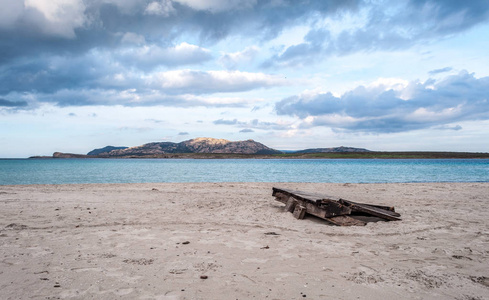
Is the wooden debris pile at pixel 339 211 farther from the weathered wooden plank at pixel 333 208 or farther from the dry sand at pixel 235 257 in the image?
the dry sand at pixel 235 257

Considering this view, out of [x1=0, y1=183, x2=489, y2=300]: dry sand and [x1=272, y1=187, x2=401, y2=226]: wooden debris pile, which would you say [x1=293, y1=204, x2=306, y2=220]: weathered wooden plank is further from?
[x1=0, y1=183, x2=489, y2=300]: dry sand

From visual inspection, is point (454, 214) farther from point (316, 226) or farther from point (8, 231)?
point (8, 231)

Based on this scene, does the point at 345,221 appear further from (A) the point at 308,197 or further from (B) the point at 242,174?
(B) the point at 242,174

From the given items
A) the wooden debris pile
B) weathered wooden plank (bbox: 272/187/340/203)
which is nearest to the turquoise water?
weathered wooden plank (bbox: 272/187/340/203)

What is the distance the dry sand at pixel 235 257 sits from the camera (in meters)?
4.59

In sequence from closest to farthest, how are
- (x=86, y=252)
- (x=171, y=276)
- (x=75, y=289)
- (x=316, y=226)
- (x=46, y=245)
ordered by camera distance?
1. (x=75, y=289)
2. (x=171, y=276)
3. (x=86, y=252)
4. (x=46, y=245)
5. (x=316, y=226)

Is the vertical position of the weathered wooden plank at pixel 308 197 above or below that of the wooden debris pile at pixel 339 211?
above

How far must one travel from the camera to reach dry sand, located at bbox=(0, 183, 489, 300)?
15.1ft

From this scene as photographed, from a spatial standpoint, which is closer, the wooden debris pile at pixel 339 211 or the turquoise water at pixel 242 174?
the wooden debris pile at pixel 339 211

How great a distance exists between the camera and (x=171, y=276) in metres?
5.07

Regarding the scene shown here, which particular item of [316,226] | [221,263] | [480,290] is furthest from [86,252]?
[480,290]

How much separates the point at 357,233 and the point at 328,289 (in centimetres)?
416

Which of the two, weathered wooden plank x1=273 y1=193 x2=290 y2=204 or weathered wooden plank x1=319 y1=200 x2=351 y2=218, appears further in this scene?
weathered wooden plank x1=273 y1=193 x2=290 y2=204

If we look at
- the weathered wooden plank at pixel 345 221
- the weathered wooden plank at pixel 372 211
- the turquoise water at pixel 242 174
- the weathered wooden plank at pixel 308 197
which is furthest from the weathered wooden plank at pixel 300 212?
the turquoise water at pixel 242 174
